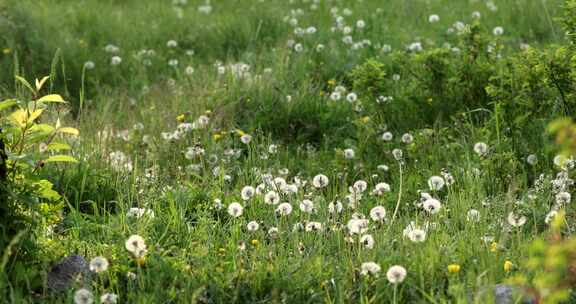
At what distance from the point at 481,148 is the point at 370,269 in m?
1.95

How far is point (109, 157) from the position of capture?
4.89 m

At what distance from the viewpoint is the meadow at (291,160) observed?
10.7ft

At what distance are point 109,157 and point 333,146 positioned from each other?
170 centimetres

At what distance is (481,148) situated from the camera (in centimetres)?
488

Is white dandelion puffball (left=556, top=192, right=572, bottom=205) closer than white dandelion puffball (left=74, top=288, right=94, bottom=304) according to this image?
No

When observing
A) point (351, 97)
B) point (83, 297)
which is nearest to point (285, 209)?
point (83, 297)

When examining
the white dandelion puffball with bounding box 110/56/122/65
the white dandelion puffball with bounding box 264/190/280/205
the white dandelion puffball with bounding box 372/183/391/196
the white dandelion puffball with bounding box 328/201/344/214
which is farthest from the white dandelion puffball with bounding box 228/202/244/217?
the white dandelion puffball with bounding box 110/56/122/65

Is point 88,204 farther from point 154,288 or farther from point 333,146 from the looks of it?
point 333,146

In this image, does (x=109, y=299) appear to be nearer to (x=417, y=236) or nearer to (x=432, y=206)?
(x=417, y=236)

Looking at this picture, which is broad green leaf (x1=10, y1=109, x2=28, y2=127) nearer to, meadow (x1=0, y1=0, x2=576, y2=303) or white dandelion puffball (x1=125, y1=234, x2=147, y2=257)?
meadow (x1=0, y1=0, x2=576, y2=303)

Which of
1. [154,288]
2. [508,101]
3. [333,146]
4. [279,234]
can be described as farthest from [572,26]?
[154,288]

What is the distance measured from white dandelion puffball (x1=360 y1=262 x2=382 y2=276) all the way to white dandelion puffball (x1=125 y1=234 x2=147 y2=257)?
896mm

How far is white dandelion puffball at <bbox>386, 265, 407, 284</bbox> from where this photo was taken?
309cm

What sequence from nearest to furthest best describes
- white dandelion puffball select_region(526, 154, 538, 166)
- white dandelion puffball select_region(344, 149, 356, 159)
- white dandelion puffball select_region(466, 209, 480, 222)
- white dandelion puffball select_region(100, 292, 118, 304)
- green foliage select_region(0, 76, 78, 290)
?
1. white dandelion puffball select_region(100, 292, 118, 304)
2. green foliage select_region(0, 76, 78, 290)
3. white dandelion puffball select_region(466, 209, 480, 222)
4. white dandelion puffball select_region(526, 154, 538, 166)
5. white dandelion puffball select_region(344, 149, 356, 159)
